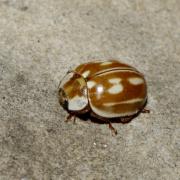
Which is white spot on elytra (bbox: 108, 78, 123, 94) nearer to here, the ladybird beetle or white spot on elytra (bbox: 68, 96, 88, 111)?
the ladybird beetle

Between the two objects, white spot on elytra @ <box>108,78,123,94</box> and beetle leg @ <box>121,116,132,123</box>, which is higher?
white spot on elytra @ <box>108,78,123,94</box>

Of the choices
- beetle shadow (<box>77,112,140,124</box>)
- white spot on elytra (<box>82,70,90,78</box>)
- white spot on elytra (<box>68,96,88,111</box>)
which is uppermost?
white spot on elytra (<box>82,70,90,78</box>)

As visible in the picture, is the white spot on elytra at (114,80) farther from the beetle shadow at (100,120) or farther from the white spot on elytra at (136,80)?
the beetle shadow at (100,120)

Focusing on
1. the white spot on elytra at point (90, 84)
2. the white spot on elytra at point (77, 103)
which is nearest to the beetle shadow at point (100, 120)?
the white spot on elytra at point (77, 103)

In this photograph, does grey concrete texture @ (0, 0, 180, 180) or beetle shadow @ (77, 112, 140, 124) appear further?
beetle shadow @ (77, 112, 140, 124)

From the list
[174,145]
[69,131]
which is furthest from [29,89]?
[174,145]

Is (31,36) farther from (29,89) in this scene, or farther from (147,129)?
(147,129)

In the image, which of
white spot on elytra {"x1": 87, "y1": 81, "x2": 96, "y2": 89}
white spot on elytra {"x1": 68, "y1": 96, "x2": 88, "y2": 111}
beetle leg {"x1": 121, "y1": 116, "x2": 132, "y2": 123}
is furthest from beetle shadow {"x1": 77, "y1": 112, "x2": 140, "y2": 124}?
white spot on elytra {"x1": 87, "y1": 81, "x2": 96, "y2": 89}
